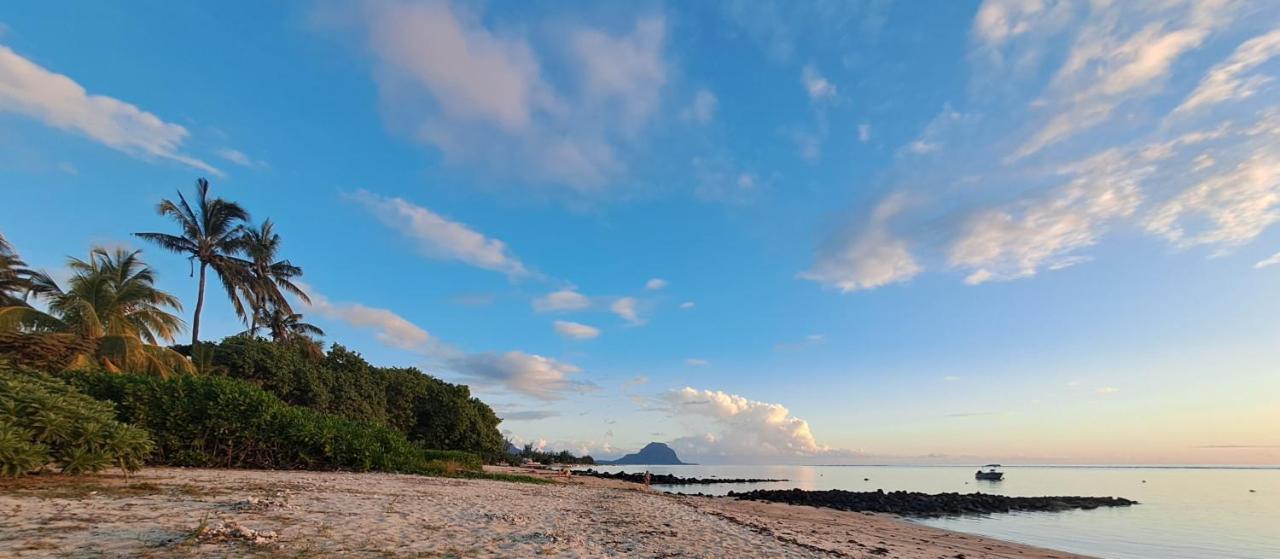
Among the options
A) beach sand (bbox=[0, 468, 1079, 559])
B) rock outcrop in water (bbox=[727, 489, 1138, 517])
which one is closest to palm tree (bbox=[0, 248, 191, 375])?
beach sand (bbox=[0, 468, 1079, 559])

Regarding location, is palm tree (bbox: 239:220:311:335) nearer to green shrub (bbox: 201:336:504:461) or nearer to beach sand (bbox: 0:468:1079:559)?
green shrub (bbox: 201:336:504:461)

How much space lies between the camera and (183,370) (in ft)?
82.7

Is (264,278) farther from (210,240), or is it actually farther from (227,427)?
(227,427)

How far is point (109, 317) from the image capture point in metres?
27.3

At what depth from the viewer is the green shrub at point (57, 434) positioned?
9.59 m

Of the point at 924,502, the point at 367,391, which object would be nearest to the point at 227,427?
the point at 367,391

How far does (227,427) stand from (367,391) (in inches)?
1135

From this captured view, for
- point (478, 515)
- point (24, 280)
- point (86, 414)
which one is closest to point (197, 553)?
point (478, 515)

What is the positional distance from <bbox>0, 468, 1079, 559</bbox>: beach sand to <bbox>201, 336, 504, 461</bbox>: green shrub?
12.8 m

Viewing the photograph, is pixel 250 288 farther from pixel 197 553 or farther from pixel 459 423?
pixel 197 553

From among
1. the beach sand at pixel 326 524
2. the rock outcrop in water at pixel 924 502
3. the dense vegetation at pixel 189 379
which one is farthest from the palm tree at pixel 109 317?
the rock outcrop in water at pixel 924 502

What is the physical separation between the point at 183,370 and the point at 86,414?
1689cm

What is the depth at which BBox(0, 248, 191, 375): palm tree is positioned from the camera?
2200 centimetres

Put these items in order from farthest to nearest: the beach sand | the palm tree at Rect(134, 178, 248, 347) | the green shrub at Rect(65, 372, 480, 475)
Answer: the palm tree at Rect(134, 178, 248, 347) < the green shrub at Rect(65, 372, 480, 475) < the beach sand
